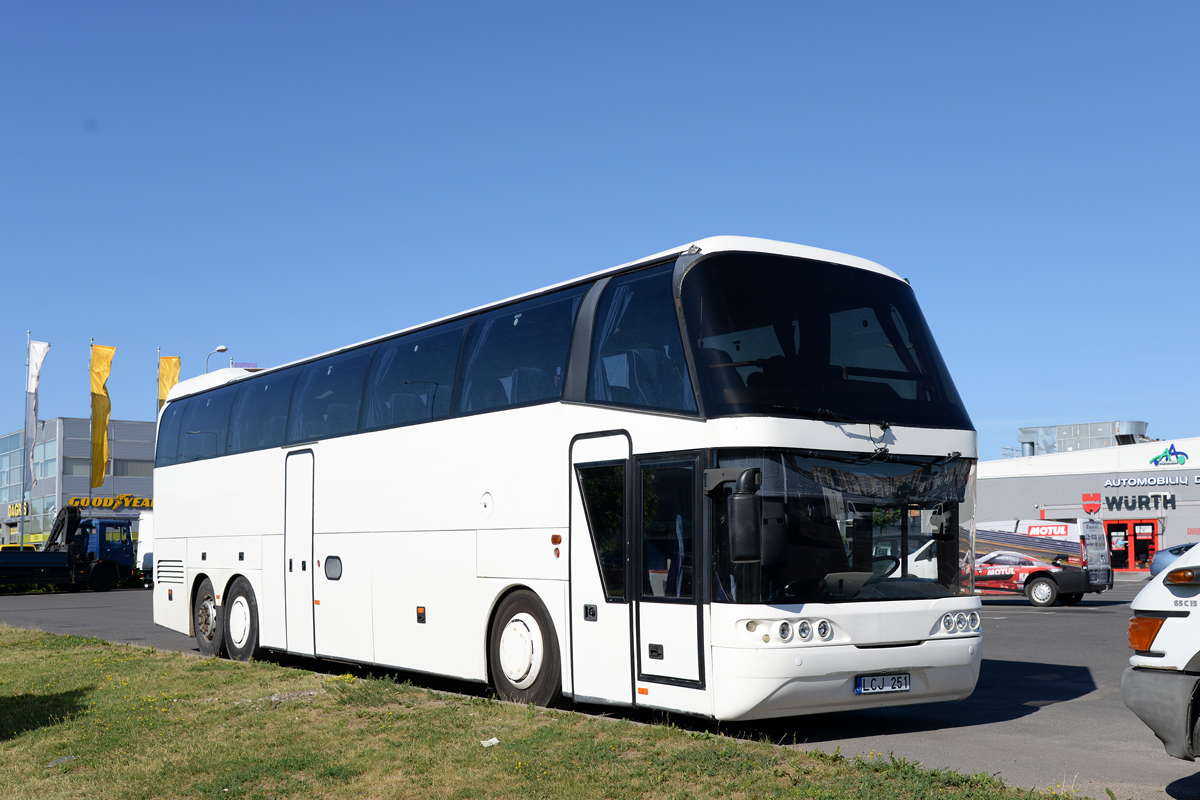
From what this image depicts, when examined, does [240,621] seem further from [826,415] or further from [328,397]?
[826,415]

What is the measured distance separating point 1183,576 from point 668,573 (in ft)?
13.1

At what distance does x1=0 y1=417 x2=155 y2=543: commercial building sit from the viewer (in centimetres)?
8475

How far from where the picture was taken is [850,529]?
885 centimetres

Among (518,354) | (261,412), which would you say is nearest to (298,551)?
(261,412)

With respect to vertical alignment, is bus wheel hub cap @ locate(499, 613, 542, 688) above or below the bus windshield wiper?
below

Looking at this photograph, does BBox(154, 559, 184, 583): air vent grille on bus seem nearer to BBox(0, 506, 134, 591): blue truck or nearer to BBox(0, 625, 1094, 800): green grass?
BBox(0, 625, 1094, 800): green grass

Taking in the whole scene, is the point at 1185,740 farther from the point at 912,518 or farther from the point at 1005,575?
the point at 1005,575

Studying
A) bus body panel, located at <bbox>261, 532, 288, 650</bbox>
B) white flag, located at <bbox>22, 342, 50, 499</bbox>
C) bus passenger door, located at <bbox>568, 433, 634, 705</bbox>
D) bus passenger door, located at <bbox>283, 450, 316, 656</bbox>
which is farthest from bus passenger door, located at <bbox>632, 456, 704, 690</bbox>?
white flag, located at <bbox>22, 342, 50, 499</bbox>

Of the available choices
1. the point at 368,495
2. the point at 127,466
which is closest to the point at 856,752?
the point at 368,495

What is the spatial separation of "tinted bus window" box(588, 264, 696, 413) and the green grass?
2.53 m

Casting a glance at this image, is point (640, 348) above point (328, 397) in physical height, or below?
below

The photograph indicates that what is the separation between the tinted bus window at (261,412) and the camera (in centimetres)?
1529

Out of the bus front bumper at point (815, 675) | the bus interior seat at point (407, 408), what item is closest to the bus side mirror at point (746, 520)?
the bus front bumper at point (815, 675)

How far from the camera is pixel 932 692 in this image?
914cm
